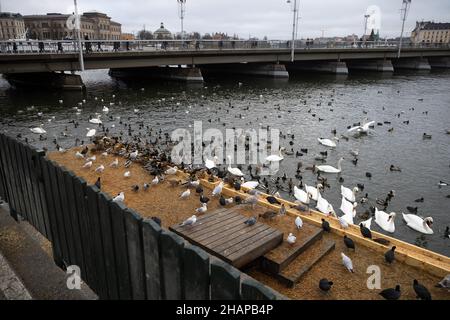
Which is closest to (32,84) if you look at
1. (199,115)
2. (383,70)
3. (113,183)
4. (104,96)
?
(104,96)

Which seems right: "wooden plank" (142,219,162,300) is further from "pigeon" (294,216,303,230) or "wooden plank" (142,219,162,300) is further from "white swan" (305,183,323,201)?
"white swan" (305,183,323,201)

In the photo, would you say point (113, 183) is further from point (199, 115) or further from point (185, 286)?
point (199, 115)

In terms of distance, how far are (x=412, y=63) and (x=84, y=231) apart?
8887 cm

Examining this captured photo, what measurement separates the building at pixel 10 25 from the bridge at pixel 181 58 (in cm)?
11351

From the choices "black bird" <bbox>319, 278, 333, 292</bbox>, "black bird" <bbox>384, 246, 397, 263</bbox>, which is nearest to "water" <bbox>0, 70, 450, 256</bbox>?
"black bird" <bbox>384, 246, 397, 263</bbox>

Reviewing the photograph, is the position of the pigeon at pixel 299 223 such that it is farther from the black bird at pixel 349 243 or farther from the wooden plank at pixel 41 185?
the wooden plank at pixel 41 185

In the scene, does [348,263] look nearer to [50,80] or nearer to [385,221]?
[385,221]

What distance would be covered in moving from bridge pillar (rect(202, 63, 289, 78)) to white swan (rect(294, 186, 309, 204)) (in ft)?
148

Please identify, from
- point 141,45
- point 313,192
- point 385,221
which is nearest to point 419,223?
point 385,221

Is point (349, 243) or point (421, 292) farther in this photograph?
point (349, 243)

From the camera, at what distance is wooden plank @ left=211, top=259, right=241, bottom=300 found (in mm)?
2604

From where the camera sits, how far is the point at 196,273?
2.89m

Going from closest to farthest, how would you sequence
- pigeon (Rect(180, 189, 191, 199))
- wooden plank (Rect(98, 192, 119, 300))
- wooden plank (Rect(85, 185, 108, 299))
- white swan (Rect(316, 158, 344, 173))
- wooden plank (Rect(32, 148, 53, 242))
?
wooden plank (Rect(98, 192, 119, 300)), wooden plank (Rect(85, 185, 108, 299)), wooden plank (Rect(32, 148, 53, 242)), pigeon (Rect(180, 189, 191, 199)), white swan (Rect(316, 158, 344, 173))
